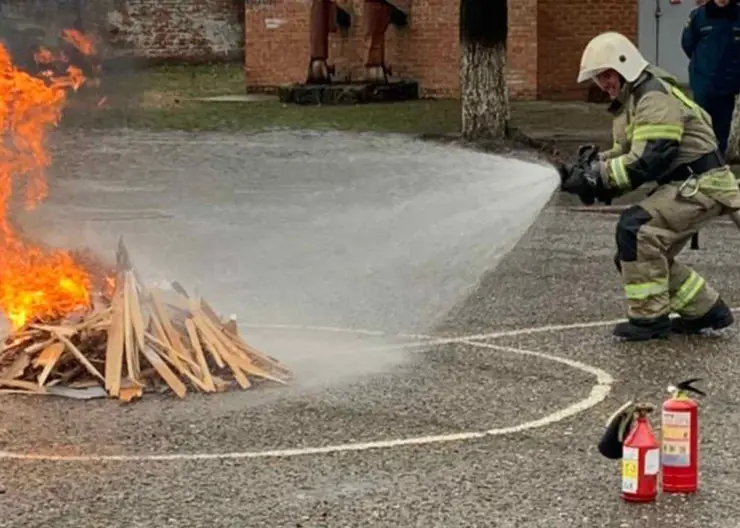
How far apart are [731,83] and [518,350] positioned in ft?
22.9

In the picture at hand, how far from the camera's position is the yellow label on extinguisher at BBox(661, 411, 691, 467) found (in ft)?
18.4

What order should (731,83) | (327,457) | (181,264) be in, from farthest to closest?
(731,83), (181,264), (327,457)

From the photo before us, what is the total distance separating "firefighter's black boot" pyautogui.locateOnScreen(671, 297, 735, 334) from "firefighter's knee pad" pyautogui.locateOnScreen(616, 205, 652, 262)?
19.5 inches

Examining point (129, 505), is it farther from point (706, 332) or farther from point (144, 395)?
point (706, 332)

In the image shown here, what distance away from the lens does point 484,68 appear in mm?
17500

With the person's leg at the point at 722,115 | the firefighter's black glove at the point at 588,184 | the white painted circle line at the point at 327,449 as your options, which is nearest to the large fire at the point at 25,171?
the white painted circle line at the point at 327,449

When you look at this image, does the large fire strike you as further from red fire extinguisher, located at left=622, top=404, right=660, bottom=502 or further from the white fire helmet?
red fire extinguisher, located at left=622, top=404, right=660, bottom=502

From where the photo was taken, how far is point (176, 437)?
6598 mm

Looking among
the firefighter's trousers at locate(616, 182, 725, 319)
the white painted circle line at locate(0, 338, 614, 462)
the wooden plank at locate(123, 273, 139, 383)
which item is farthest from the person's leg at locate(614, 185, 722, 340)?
the wooden plank at locate(123, 273, 139, 383)

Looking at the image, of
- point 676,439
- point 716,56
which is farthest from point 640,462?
point 716,56

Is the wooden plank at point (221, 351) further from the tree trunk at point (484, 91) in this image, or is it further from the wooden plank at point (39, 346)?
the tree trunk at point (484, 91)

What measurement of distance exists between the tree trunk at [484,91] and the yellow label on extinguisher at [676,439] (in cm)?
1211

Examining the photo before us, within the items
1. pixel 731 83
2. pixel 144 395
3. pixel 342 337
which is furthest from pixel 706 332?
pixel 731 83

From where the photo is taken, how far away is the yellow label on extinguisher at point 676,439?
18.4 ft
